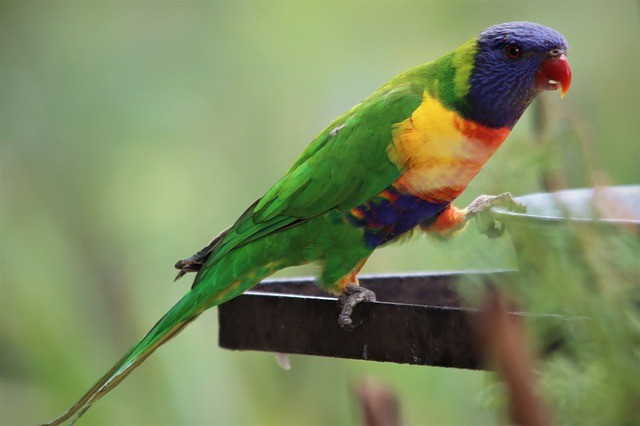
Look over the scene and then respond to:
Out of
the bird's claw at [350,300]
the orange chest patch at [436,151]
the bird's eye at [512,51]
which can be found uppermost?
the bird's eye at [512,51]

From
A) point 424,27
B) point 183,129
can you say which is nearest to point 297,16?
point 424,27

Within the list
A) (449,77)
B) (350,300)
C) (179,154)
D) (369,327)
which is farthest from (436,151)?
(179,154)

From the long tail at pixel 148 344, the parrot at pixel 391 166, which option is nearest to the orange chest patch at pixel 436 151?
the parrot at pixel 391 166

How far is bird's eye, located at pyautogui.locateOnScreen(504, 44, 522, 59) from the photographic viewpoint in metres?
2.11

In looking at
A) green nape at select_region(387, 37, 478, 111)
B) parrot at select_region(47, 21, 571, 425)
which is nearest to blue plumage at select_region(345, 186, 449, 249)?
parrot at select_region(47, 21, 571, 425)

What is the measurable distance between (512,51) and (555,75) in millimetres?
137

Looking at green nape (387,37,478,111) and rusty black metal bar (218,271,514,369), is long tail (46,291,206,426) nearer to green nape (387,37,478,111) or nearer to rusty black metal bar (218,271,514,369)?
rusty black metal bar (218,271,514,369)

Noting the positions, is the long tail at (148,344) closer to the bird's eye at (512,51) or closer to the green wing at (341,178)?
the green wing at (341,178)

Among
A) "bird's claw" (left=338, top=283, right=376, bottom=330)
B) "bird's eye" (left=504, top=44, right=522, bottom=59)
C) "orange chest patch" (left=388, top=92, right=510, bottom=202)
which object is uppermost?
"bird's eye" (left=504, top=44, right=522, bottom=59)

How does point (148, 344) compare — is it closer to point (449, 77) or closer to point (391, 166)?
point (391, 166)

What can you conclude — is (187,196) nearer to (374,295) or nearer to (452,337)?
(374,295)

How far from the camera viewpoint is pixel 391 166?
2025mm

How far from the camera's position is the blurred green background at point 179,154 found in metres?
3.30

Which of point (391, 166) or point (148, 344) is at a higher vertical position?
point (391, 166)
